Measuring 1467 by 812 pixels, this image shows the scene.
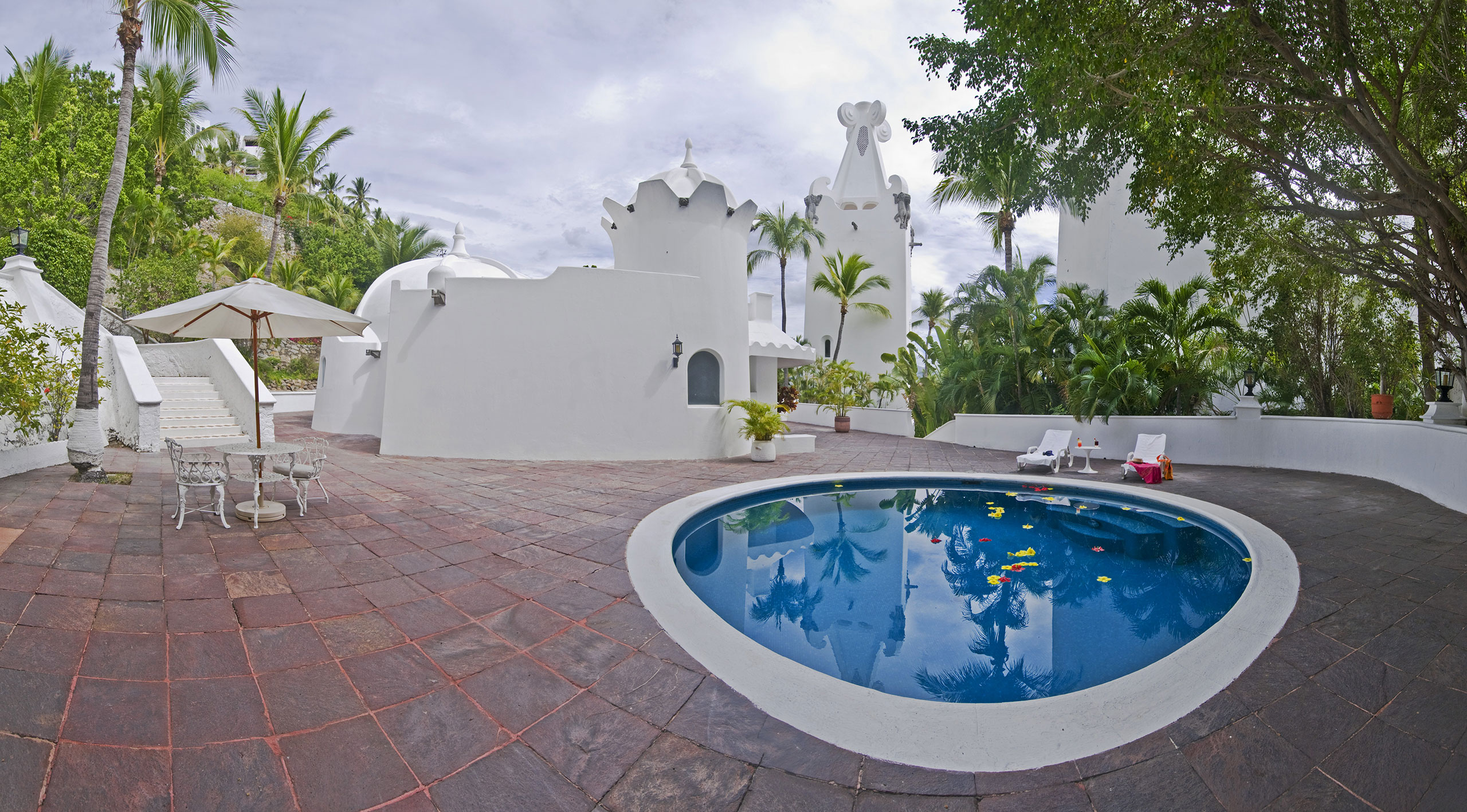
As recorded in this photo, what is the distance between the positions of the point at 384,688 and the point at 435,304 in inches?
393

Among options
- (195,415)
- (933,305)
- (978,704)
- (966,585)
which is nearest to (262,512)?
(978,704)

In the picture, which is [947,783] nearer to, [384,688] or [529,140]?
[384,688]

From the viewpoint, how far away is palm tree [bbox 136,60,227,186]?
18.5 meters

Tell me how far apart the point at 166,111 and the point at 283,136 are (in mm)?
3190

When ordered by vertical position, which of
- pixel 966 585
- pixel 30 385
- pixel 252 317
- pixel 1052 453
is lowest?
pixel 966 585

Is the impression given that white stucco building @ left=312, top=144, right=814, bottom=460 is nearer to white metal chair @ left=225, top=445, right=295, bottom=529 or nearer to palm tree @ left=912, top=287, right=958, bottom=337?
white metal chair @ left=225, top=445, right=295, bottom=529

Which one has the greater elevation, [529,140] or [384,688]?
[529,140]

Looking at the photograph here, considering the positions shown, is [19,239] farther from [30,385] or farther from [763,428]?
[763,428]

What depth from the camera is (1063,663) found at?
4.37 m

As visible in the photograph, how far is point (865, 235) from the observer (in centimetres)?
2858

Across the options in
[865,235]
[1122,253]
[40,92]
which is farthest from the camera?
[865,235]

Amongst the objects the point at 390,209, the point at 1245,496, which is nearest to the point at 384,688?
the point at 1245,496

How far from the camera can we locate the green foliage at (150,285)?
57.1ft

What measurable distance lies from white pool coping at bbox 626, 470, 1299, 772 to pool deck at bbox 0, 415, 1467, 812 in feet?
0.30
